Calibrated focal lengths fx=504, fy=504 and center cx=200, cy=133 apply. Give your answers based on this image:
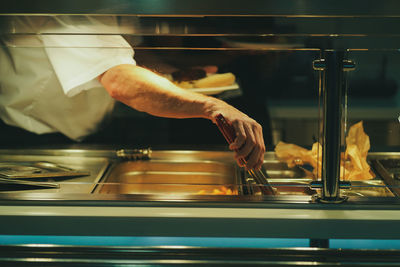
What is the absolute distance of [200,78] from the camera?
1309 mm

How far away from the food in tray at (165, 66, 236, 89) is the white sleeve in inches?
5.2

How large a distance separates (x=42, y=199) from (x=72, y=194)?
64 mm

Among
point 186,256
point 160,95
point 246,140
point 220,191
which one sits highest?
point 160,95

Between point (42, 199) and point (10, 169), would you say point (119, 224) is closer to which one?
point (42, 199)

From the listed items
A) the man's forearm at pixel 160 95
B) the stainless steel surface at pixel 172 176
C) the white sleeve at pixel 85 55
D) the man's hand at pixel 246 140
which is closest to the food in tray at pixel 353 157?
the stainless steel surface at pixel 172 176

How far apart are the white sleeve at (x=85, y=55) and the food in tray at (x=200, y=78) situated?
13 centimetres

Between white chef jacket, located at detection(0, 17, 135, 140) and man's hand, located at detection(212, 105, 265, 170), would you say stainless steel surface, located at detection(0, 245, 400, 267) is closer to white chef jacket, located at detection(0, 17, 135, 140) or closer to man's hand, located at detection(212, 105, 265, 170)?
man's hand, located at detection(212, 105, 265, 170)

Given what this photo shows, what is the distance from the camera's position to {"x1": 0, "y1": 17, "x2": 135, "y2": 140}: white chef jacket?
1.12 meters

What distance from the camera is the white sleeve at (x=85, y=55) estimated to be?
1116mm

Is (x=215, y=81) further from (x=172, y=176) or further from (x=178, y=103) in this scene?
(x=172, y=176)

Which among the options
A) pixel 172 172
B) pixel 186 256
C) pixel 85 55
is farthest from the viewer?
pixel 172 172

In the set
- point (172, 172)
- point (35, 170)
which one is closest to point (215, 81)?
point (172, 172)

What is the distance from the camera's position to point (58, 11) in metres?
1.08

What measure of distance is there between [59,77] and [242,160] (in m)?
0.55
